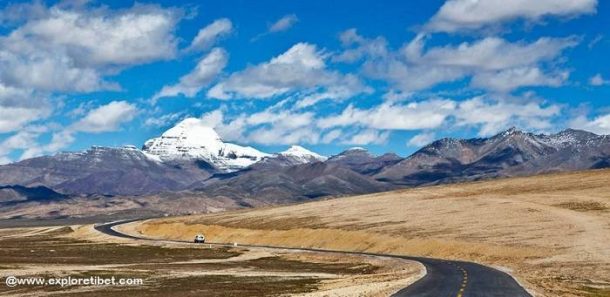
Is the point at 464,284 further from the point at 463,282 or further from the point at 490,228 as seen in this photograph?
the point at 490,228

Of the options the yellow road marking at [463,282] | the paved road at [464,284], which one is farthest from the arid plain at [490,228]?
the yellow road marking at [463,282]

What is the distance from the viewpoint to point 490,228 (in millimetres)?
121812

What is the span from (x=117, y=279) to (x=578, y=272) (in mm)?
43162

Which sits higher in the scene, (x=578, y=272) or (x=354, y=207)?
(x=354, y=207)

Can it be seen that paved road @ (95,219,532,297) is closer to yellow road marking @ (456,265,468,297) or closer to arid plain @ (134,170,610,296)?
yellow road marking @ (456,265,468,297)

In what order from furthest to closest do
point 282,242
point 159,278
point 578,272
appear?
point 282,242 < point 159,278 < point 578,272

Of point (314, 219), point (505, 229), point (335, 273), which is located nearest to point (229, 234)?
point (314, 219)

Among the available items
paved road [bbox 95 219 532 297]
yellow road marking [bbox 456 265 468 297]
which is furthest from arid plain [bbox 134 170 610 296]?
yellow road marking [bbox 456 265 468 297]

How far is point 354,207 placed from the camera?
188375 millimetres

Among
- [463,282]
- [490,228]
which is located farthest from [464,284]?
[490,228]

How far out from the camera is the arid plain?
255ft

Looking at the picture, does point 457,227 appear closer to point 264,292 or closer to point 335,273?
point 335,273

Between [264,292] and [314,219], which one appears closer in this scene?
[264,292]

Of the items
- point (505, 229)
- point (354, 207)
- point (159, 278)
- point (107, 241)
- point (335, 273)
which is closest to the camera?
point (159, 278)
